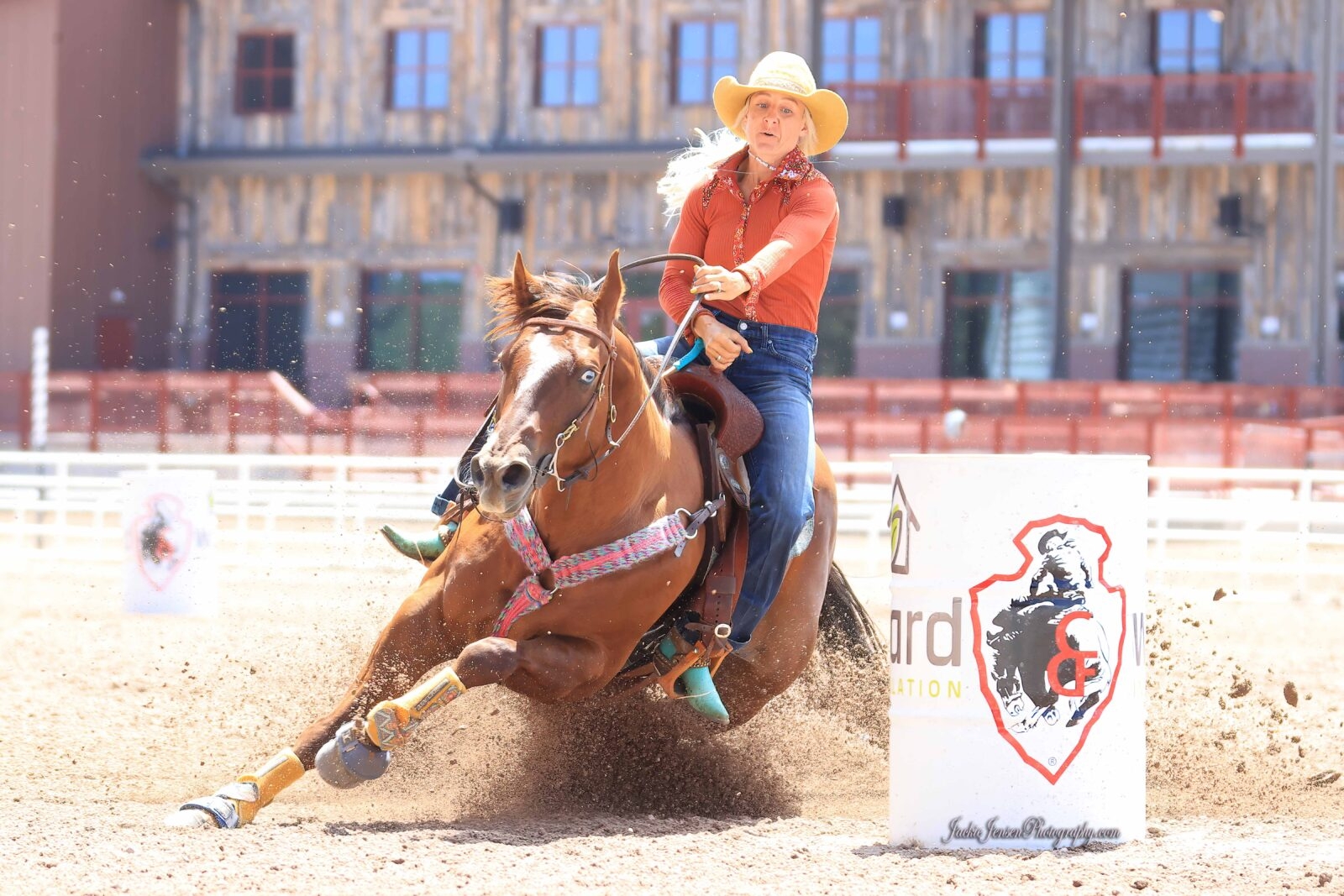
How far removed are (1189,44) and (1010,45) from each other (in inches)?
103

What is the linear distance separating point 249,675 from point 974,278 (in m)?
18.1

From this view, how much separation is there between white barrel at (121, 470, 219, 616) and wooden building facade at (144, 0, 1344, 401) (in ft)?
41.8

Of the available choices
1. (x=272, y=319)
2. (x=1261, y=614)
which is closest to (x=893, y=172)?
(x=272, y=319)

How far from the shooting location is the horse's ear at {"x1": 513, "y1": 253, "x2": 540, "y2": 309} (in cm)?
487

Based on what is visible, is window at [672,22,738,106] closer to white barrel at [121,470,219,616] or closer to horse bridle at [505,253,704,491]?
white barrel at [121,470,219,616]

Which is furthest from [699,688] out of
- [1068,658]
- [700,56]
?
[700,56]

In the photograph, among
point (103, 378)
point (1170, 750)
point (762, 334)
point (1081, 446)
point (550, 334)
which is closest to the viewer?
point (550, 334)

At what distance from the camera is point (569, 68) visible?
1032 inches

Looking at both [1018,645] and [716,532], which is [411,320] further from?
[1018,645]

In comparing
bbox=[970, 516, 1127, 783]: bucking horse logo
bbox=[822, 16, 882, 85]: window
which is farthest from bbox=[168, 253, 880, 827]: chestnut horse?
bbox=[822, 16, 882, 85]: window

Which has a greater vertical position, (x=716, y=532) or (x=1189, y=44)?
(x=1189, y=44)

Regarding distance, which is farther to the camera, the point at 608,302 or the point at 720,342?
the point at 720,342

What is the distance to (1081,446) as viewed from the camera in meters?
20.3

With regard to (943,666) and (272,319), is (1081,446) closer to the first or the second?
(272,319)
